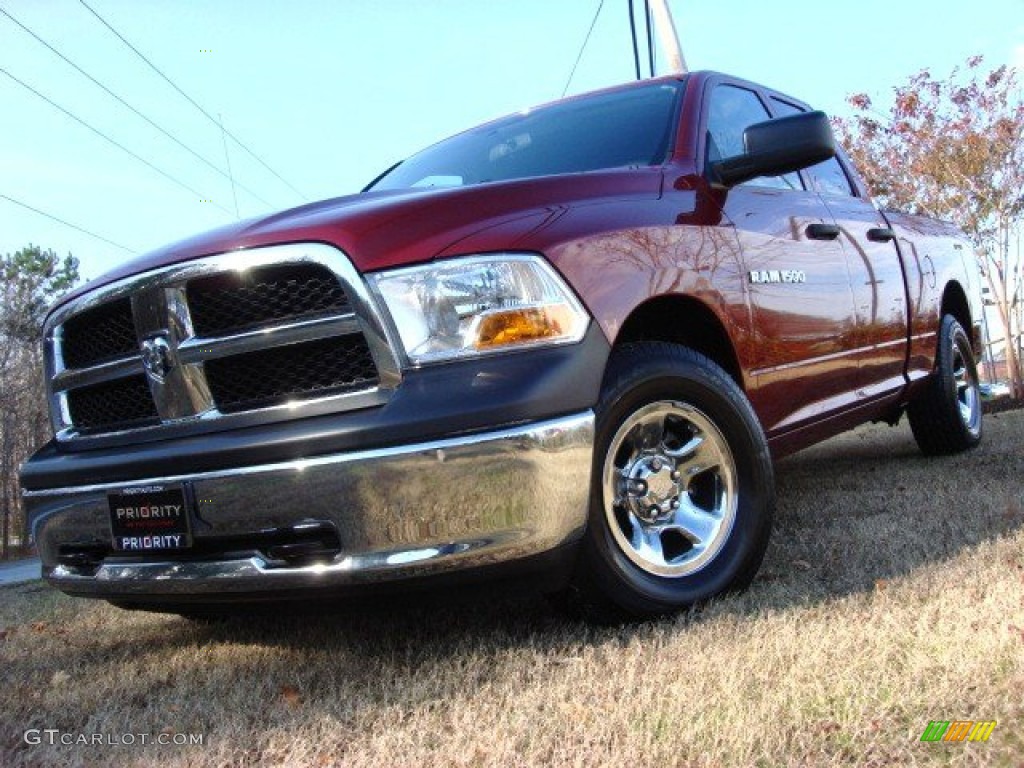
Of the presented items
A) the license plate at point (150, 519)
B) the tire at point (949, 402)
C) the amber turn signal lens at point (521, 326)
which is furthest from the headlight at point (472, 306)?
the tire at point (949, 402)

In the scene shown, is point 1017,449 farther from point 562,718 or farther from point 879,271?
point 562,718

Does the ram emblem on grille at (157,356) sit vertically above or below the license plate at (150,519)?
above

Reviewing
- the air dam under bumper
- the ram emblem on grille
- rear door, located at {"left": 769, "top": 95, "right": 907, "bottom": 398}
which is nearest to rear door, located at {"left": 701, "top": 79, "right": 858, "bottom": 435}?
rear door, located at {"left": 769, "top": 95, "right": 907, "bottom": 398}

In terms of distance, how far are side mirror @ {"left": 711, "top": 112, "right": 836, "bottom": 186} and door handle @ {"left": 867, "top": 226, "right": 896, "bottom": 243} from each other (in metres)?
1.31

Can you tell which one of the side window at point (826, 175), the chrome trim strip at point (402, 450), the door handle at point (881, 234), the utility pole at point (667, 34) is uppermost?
the utility pole at point (667, 34)

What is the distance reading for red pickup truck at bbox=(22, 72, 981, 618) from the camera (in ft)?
7.51

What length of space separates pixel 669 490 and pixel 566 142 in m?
1.55

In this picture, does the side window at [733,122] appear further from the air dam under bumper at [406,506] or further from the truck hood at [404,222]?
the air dam under bumper at [406,506]

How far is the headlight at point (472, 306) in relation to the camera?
2355 millimetres

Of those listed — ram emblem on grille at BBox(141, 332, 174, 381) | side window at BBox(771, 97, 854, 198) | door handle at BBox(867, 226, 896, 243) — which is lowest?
door handle at BBox(867, 226, 896, 243)

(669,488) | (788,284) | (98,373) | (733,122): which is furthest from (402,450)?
(733,122)

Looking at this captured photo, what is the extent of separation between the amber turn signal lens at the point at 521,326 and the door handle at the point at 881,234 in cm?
261

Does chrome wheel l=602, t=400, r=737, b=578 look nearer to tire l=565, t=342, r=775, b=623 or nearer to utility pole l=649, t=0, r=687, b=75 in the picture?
tire l=565, t=342, r=775, b=623

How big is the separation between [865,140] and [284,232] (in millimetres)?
16644
